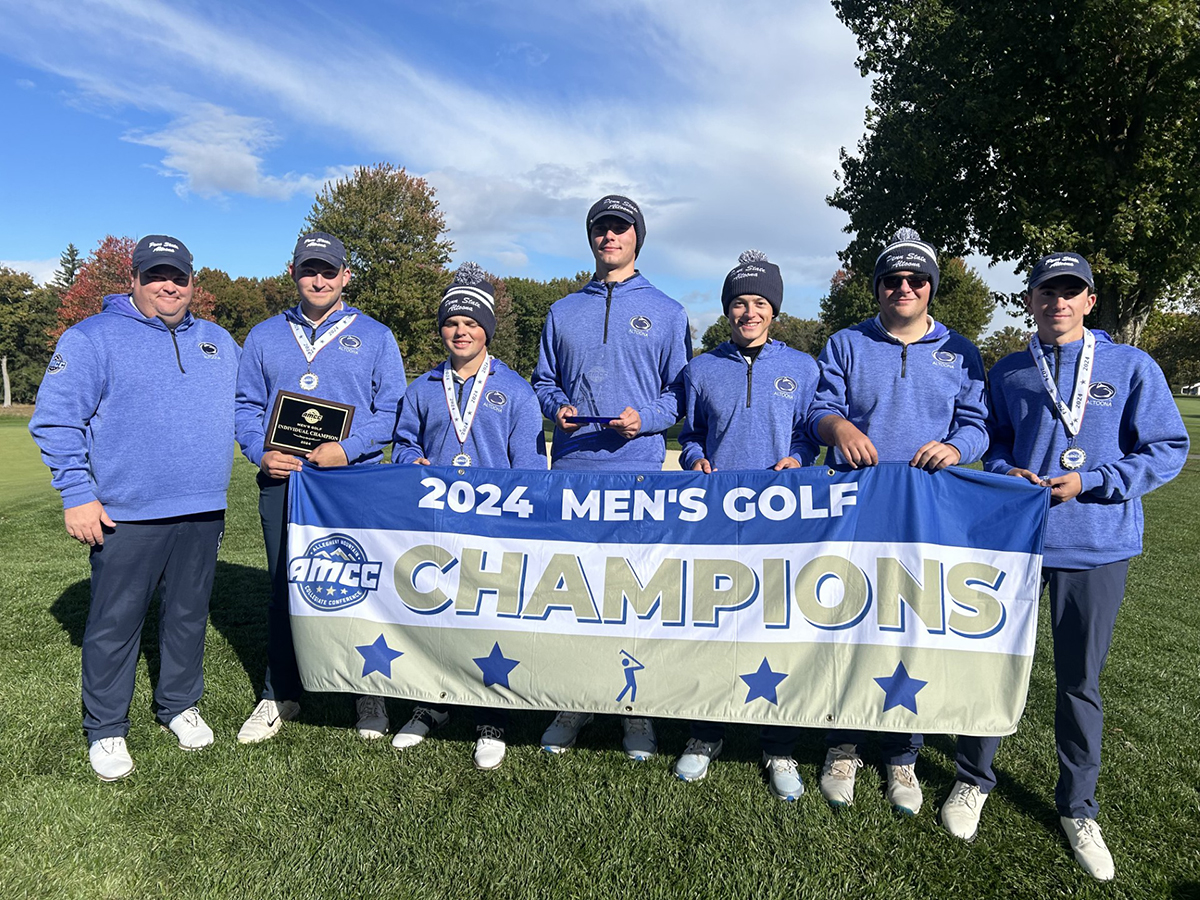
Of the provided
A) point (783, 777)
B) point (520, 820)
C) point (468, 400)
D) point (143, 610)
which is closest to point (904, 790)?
point (783, 777)

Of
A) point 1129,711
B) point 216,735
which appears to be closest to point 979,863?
point 1129,711

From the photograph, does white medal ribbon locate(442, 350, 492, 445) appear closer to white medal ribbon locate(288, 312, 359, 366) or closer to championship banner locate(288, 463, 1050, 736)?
championship banner locate(288, 463, 1050, 736)

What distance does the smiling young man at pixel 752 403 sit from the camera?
3.69 metres

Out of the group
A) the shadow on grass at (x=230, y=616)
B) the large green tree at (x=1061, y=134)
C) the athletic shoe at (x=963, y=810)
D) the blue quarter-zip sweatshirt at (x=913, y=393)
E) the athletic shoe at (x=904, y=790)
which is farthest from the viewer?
the large green tree at (x=1061, y=134)

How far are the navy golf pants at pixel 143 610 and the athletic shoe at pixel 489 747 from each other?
1643mm

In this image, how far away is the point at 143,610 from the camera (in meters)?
3.86

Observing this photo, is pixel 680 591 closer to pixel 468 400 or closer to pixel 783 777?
pixel 783 777

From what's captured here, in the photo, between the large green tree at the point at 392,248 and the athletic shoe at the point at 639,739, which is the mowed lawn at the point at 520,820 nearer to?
the athletic shoe at the point at 639,739

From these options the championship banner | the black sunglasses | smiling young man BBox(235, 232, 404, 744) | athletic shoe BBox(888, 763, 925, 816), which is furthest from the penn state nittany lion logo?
the black sunglasses

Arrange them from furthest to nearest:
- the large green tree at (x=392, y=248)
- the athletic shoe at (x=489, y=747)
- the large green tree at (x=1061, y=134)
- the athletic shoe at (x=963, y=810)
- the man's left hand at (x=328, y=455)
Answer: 1. the large green tree at (x=392, y=248)
2. the large green tree at (x=1061, y=134)
3. the man's left hand at (x=328, y=455)
4. the athletic shoe at (x=489, y=747)
5. the athletic shoe at (x=963, y=810)

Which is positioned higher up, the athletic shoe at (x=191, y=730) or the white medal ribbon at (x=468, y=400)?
the white medal ribbon at (x=468, y=400)

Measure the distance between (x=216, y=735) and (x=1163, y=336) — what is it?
43819 millimetres

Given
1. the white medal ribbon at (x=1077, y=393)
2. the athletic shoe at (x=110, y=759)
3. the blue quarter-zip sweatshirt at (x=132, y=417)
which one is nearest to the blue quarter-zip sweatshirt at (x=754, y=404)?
the white medal ribbon at (x=1077, y=393)

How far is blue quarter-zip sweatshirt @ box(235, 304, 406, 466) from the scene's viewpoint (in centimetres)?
407
